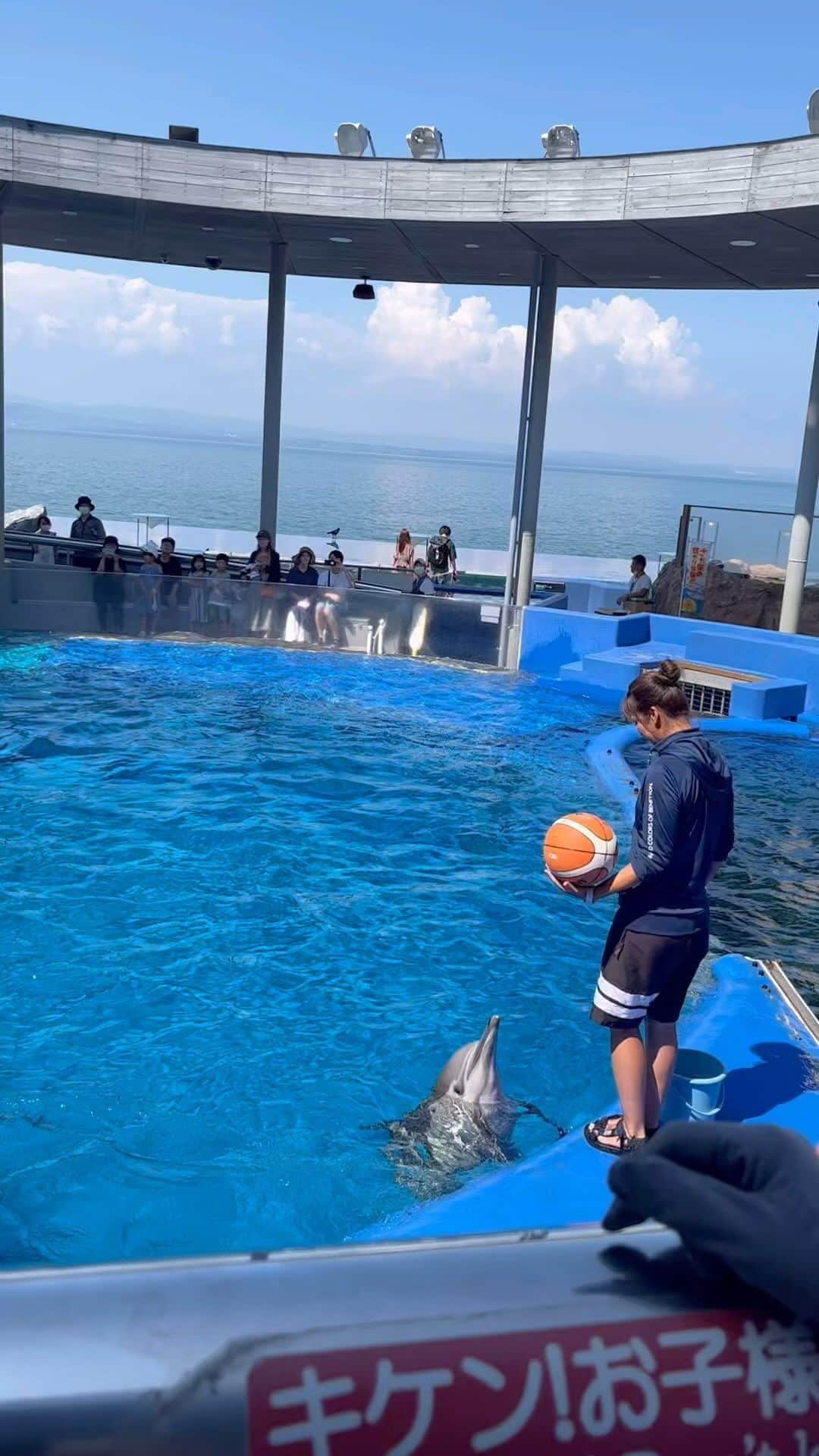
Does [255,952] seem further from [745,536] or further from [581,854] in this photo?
[745,536]

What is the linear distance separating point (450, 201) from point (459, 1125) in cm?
1130

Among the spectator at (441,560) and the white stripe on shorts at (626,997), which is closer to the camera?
the white stripe on shorts at (626,997)

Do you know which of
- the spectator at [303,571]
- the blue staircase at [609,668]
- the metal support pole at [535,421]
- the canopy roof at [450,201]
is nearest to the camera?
the canopy roof at [450,201]

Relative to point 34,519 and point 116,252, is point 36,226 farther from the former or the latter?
point 34,519

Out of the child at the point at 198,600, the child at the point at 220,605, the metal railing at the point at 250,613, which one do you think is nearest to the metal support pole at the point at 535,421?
the metal railing at the point at 250,613

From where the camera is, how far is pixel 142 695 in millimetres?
12555

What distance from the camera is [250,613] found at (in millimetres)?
14836

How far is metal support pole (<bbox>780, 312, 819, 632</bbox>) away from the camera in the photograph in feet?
49.1

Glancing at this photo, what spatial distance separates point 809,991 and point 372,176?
10583 mm

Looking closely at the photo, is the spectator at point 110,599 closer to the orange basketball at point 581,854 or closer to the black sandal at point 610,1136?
the orange basketball at point 581,854

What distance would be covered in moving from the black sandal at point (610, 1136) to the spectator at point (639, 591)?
1358cm

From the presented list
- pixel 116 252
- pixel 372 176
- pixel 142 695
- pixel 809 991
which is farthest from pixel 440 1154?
pixel 116 252

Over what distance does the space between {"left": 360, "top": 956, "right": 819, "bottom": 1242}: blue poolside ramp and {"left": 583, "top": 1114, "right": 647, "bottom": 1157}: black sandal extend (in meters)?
0.03

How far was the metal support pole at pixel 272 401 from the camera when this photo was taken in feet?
57.3
